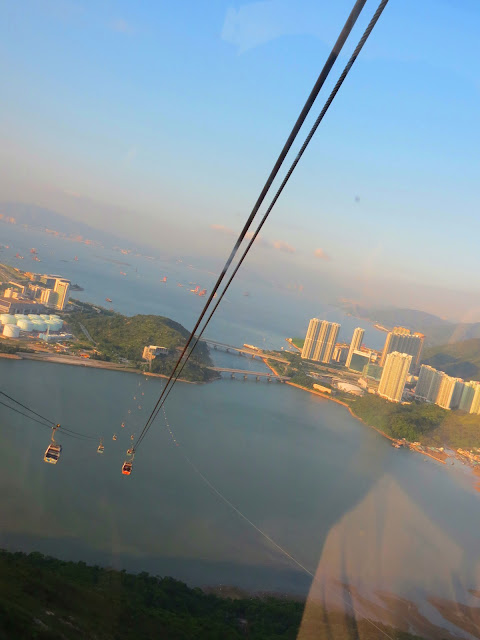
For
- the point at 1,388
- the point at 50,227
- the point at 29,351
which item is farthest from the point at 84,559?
the point at 50,227

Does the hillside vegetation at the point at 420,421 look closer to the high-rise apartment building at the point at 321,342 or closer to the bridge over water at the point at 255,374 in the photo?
the bridge over water at the point at 255,374

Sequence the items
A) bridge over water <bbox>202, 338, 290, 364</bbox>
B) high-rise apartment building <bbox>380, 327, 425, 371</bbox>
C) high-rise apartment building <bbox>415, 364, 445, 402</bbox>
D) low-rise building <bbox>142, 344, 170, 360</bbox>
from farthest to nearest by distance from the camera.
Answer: high-rise apartment building <bbox>380, 327, 425, 371</bbox> < bridge over water <bbox>202, 338, 290, 364</bbox> < high-rise apartment building <bbox>415, 364, 445, 402</bbox> < low-rise building <bbox>142, 344, 170, 360</bbox>

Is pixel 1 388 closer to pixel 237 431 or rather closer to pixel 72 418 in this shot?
pixel 72 418

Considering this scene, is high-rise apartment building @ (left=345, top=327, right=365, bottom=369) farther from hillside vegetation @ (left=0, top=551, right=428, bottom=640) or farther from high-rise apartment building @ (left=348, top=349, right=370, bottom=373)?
hillside vegetation @ (left=0, top=551, right=428, bottom=640)

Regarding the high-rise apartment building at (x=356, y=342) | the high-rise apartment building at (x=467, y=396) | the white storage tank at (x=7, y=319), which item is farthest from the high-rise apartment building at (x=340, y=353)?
the white storage tank at (x=7, y=319)

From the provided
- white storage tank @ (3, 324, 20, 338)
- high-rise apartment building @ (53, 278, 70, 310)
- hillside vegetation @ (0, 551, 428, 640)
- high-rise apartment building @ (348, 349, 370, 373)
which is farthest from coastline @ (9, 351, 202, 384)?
high-rise apartment building @ (348, 349, 370, 373)

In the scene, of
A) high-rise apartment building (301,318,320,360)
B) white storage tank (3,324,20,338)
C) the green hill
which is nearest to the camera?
white storage tank (3,324,20,338)

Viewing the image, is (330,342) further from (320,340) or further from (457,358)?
(457,358)
